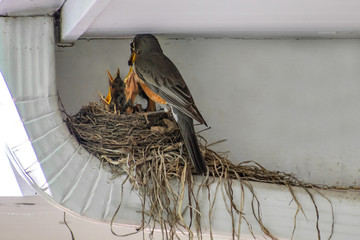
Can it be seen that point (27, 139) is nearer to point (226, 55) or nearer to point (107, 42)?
point (107, 42)

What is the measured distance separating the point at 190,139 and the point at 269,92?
0.70 m

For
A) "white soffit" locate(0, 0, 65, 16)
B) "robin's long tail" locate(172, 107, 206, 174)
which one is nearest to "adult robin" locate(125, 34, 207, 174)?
"robin's long tail" locate(172, 107, 206, 174)

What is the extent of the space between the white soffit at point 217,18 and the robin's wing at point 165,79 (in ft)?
0.53

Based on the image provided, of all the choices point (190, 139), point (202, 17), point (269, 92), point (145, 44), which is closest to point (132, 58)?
point (145, 44)

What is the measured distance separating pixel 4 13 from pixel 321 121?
1812 mm

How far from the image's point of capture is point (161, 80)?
3834mm

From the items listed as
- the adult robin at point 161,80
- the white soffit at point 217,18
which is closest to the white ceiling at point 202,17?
the white soffit at point 217,18

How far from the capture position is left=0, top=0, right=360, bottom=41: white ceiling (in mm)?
3346

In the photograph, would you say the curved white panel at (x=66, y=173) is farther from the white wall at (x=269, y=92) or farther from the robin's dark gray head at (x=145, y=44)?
the robin's dark gray head at (x=145, y=44)

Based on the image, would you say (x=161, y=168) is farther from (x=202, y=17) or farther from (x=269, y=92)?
(x=269, y=92)

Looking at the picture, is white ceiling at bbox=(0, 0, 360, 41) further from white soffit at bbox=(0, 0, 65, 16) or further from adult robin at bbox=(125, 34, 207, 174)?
adult robin at bbox=(125, 34, 207, 174)

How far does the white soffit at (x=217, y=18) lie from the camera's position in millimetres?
3354

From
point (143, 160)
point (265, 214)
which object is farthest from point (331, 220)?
point (143, 160)

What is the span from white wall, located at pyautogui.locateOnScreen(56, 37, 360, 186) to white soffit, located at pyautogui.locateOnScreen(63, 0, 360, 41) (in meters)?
0.11
